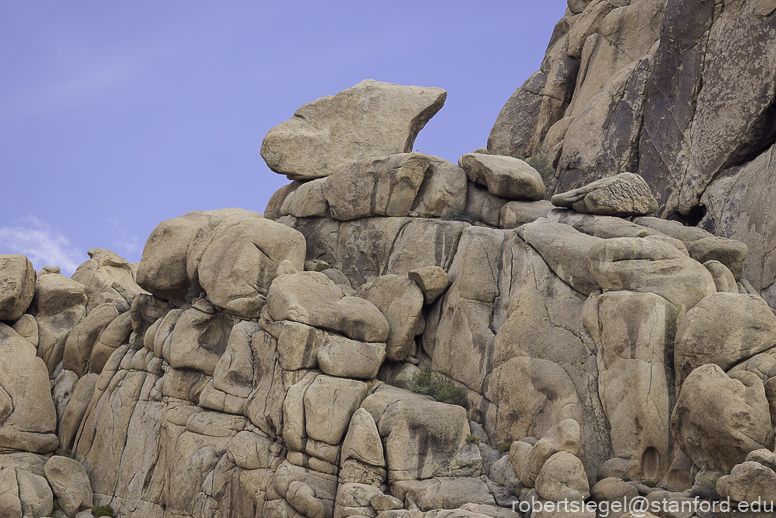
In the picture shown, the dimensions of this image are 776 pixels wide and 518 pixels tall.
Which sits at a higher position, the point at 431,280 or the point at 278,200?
the point at 278,200

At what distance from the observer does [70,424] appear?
32688 mm

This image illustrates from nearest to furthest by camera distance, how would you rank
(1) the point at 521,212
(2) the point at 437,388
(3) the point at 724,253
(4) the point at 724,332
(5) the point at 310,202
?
(4) the point at 724,332 < (3) the point at 724,253 < (2) the point at 437,388 < (1) the point at 521,212 < (5) the point at 310,202

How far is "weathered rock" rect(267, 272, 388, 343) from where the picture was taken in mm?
26172

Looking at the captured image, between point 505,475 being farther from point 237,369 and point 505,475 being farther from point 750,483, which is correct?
point 237,369

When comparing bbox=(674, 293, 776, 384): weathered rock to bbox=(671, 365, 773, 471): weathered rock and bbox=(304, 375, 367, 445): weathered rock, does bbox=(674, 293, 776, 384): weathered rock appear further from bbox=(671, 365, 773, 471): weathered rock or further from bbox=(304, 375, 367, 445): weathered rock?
bbox=(304, 375, 367, 445): weathered rock

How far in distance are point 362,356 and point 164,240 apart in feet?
40.7

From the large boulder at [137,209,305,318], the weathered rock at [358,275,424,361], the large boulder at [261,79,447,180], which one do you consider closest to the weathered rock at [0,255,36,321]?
the large boulder at [137,209,305,318]

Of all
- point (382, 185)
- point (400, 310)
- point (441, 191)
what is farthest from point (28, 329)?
point (441, 191)

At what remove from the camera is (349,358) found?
84.7 feet

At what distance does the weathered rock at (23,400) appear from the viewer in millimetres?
31281

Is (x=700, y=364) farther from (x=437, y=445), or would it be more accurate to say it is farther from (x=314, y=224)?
(x=314, y=224)

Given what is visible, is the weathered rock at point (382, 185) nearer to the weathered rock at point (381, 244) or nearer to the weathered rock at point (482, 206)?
the weathered rock at point (381, 244)

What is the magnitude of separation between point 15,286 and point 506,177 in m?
21.9

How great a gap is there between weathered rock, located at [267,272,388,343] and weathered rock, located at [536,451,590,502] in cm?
871
